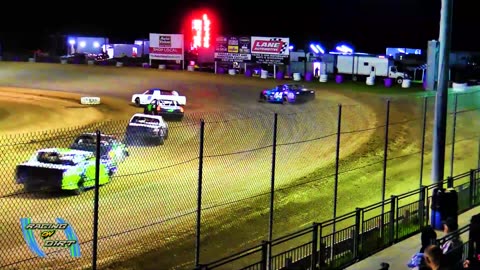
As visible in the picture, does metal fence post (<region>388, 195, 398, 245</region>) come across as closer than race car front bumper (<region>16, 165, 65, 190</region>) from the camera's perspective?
Yes

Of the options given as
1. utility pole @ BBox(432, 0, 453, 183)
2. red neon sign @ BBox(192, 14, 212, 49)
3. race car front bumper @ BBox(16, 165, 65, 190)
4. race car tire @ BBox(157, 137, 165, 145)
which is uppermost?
red neon sign @ BBox(192, 14, 212, 49)

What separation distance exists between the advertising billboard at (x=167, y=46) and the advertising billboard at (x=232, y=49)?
4140 millimetres

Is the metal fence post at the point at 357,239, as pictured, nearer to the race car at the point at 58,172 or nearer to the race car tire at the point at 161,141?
the race car at the point at 58,172

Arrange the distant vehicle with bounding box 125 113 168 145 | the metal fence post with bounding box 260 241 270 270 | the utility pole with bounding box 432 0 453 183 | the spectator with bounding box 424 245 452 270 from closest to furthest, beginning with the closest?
the spectator with bounding box 424 245 452 270 < the metal fence post with bounding box 260 241 270 270 < the utility pole with bounding box 432 0 453 183 < the distant vehicle with bounding box 125 113 168 145

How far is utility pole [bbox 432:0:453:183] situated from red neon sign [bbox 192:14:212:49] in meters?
61.2

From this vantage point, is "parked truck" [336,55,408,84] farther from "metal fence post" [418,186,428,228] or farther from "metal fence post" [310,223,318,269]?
"metal fence post" [310,223,318,269]

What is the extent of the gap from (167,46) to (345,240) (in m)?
63.3

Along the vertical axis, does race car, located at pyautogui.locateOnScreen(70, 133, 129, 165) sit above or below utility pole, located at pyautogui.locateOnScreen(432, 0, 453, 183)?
below

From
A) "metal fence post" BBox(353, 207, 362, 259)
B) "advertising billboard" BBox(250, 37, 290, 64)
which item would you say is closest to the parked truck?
"advertising billboard" BBox(250, 37, 290, 64)

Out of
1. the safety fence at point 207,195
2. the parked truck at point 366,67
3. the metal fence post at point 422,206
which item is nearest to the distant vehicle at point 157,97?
the safety fence at point 207,195

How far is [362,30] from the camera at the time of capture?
12862 centimetres

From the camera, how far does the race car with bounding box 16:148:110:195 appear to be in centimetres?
1703

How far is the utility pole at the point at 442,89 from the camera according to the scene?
15.1 m

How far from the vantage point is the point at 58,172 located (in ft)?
56.2
